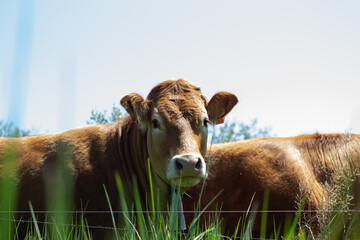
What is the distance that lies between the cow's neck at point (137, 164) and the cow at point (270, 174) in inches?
42.7

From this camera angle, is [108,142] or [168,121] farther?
[108,142]

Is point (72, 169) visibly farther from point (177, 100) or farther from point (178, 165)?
point (177, 100)

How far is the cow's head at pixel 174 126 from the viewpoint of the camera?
12.5ft

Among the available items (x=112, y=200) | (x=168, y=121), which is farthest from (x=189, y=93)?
(x=112, y=200)

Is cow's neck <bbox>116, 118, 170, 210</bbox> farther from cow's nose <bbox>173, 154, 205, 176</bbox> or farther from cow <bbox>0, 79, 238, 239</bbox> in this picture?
cow's nose <bbox>173, 154, 205, 176</bbox>

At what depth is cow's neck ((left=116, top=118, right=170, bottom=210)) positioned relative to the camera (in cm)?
450

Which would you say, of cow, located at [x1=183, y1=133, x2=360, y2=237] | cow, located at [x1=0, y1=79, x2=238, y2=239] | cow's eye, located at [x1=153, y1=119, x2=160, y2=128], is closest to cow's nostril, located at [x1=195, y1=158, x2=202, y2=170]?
cow, located at [x1=0, y1=79, x2=238, y2=239]

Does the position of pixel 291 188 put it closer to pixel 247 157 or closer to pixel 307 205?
pixel 307 205

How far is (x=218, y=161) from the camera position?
595 centimetres

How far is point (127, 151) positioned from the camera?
4637mm

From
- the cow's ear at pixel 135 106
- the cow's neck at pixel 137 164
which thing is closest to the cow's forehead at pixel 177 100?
the cow's ear at pixel 135 106

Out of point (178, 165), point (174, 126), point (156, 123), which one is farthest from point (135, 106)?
point (178, 165)

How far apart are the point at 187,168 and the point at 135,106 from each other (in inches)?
48.7

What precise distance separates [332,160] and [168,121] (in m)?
2.85
